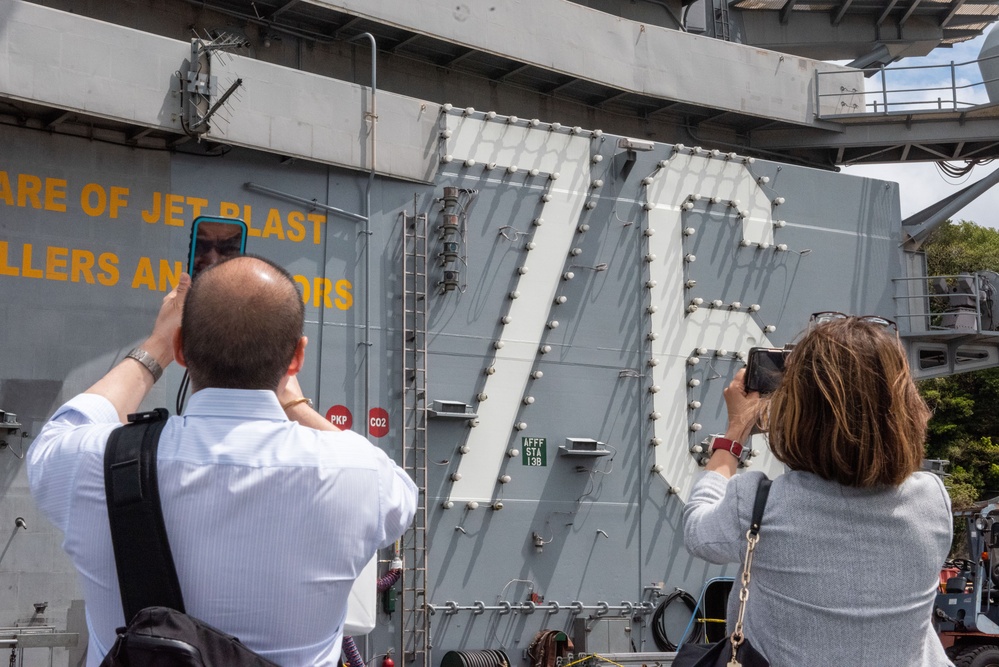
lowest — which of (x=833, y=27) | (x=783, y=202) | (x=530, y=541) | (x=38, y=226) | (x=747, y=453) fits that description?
(x=530, y=541)

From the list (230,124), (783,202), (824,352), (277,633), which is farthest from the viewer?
(783,202)

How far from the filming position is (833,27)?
59.8 feet

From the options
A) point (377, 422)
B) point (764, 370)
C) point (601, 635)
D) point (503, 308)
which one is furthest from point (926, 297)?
point (764, 370)

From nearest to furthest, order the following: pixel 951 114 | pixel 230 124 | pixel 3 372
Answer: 1. pixel 3 372
2. pixel 230 124
3. pixel 951 114

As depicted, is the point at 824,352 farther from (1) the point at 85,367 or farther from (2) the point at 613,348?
(2) the point at 613,348

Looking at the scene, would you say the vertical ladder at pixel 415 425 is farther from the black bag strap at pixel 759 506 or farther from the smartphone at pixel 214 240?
the black bag strap at pixel 759 506

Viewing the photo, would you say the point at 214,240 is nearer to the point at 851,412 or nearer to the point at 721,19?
the point at 851,412

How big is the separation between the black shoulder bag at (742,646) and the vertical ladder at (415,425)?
8.81m

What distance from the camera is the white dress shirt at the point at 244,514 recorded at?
2369 mm

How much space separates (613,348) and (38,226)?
6.78 metres

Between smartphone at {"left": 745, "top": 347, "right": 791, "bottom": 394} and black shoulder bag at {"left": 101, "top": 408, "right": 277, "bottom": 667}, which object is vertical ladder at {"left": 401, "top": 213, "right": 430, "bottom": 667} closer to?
smartphone at {"left": 745, "top": 347, "right": 791, "bottom": 394}

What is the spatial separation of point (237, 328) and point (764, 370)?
1780 millimetres

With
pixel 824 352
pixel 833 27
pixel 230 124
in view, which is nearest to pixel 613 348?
pixel 230 124

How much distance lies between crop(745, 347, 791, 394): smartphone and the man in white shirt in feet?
4.42
